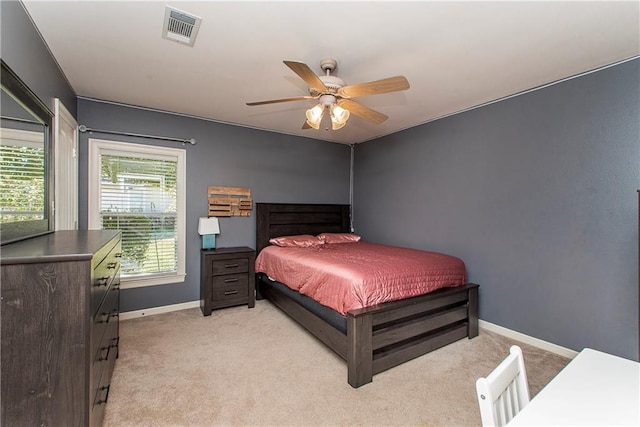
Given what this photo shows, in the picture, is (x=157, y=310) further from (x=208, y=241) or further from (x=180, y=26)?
(x=180, y=26)

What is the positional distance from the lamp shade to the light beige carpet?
117cm

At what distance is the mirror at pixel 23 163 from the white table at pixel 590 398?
7.29ft

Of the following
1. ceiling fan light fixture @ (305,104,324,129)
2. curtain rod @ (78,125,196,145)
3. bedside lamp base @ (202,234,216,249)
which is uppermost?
curtain rod @ (78,125,196,145)

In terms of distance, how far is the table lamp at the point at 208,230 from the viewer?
373 cm

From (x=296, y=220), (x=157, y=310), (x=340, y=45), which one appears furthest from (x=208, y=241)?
(x=340, y=45)

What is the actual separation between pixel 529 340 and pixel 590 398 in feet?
8.02

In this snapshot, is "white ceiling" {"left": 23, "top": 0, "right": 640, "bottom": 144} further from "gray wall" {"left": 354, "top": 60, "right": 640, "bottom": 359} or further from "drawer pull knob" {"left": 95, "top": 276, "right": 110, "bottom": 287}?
"drawer pull knob" {"left": 95, "top": 276, "right": 110, "bottom": 287}

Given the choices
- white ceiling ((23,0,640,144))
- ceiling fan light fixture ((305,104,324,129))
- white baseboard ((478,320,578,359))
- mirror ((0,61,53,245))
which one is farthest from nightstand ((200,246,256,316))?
white baseboard ((478,320,578,359))

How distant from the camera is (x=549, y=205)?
2768mm

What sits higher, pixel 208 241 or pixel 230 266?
pixel 208 241

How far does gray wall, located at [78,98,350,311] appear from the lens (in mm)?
3426

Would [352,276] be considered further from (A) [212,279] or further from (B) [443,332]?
(A) [212,279]

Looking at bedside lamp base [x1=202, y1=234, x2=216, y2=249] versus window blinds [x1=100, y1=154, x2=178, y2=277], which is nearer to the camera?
window blinds [x1=100, y1=154, x2=178, y2=277]

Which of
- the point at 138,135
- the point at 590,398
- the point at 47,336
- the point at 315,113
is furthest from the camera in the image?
the point at 138,135
